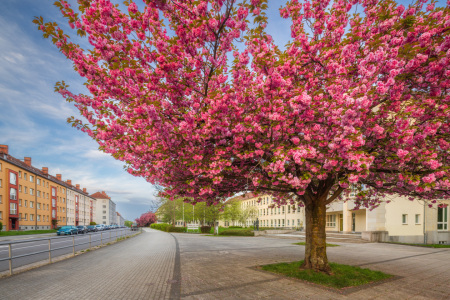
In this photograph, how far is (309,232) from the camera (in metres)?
8.37

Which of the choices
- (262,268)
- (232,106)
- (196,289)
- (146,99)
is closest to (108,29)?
(146,99)

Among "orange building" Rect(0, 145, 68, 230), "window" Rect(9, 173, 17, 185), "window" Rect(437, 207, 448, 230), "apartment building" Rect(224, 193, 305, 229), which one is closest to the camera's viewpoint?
Answer: "window" Rect(437, 207, 448, 230)

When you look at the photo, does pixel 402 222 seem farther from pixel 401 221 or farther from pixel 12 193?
pixel 12 193

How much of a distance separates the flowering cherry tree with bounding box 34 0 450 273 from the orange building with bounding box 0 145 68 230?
47.1 m

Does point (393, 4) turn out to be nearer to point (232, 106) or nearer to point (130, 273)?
point (232, 106)

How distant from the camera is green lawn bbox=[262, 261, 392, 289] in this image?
6891 mm

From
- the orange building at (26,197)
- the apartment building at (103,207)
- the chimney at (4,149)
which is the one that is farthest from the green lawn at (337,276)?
the apartment building at (103,207)

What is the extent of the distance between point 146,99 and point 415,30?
20.7ft

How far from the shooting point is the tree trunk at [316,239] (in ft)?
25.9

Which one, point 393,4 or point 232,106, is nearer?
point 393,4

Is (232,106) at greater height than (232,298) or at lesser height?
greater

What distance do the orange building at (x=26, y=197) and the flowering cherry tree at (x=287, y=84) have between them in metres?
47.1

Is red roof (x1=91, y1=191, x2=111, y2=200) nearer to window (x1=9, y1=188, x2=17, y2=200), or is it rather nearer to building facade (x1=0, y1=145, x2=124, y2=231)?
building facade (x1=0, y1=145, x2=124, y2=231)

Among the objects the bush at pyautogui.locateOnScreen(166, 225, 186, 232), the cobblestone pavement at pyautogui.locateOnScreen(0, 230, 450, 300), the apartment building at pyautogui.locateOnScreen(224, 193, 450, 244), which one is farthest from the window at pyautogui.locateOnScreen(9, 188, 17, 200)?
the cobblestone pavement at pyautogui.locateOnScreen(0, 230, 450, 300)
